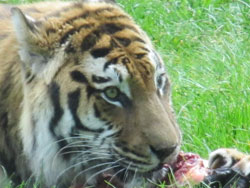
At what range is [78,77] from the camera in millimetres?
4828

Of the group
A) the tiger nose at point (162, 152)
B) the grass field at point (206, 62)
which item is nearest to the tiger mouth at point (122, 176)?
the tiger nose at point (162, 152)

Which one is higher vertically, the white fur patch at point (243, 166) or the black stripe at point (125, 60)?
the black stripe at point (125, 60)

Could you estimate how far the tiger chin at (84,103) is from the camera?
15.4 ft

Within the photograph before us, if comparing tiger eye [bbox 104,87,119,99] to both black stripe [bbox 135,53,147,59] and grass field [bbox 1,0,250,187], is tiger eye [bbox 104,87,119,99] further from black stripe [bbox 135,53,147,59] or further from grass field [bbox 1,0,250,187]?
grass field [bbox 1,0,250,187]

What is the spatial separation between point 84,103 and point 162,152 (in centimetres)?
57

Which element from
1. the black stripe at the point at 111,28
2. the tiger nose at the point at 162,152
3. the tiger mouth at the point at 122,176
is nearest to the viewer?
the tiger nose at the point at 162,152

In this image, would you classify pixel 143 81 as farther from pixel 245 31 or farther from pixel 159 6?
pixel 159 6

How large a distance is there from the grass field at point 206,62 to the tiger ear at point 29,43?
1.51 m

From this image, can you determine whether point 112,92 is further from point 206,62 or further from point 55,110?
point 206,62

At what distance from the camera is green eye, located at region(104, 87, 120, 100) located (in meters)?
4.77

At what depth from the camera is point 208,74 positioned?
749 cm

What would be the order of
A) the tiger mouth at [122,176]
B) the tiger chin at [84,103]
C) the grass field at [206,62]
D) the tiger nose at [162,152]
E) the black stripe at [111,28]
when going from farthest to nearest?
the grass field at [206,62] < the black stripe at [111,28] < the tiger mouth at [122,176] < the tiger chin at [84,103] < the tiger nose at [162,152]

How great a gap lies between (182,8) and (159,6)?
0.28m

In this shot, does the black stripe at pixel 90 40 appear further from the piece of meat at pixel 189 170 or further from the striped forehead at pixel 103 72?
the piece of meat at pixel 189 170
